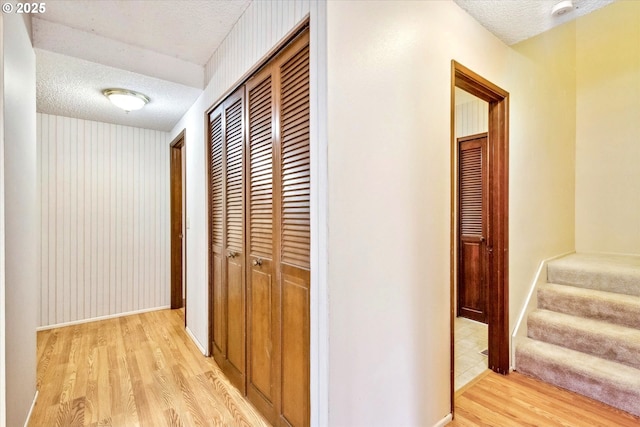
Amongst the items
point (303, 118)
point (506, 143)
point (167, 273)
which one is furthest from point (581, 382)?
point (167, 273)

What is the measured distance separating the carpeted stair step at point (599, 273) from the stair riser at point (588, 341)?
1.54 ft

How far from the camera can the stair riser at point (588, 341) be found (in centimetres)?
196

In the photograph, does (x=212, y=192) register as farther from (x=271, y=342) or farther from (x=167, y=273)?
(x=167, y=273)

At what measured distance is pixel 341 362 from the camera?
50.3 inches

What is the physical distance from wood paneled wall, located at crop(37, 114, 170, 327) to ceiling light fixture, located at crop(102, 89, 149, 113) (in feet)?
3.72

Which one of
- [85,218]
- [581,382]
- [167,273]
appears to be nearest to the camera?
[581,382]

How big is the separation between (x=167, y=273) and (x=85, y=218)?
3.80ft

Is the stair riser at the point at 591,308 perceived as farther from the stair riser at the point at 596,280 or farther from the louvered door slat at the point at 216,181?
the louvered door slat at the point at 216,181

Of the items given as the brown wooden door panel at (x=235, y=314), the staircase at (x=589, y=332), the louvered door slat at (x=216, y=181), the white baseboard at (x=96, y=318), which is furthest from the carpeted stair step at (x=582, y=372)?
the white baseboard at (x=96, y=318)

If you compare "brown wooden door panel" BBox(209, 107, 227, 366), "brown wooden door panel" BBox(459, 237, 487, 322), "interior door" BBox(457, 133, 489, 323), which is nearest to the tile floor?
"brown wooden door panel" BBox(459, 237, 487, 322)

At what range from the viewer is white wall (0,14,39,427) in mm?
1448

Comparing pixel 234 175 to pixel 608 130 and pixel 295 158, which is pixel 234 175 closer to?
pixel 295 158

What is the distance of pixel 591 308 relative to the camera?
2.29 meters

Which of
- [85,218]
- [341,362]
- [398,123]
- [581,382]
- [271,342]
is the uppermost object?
[398,123]
